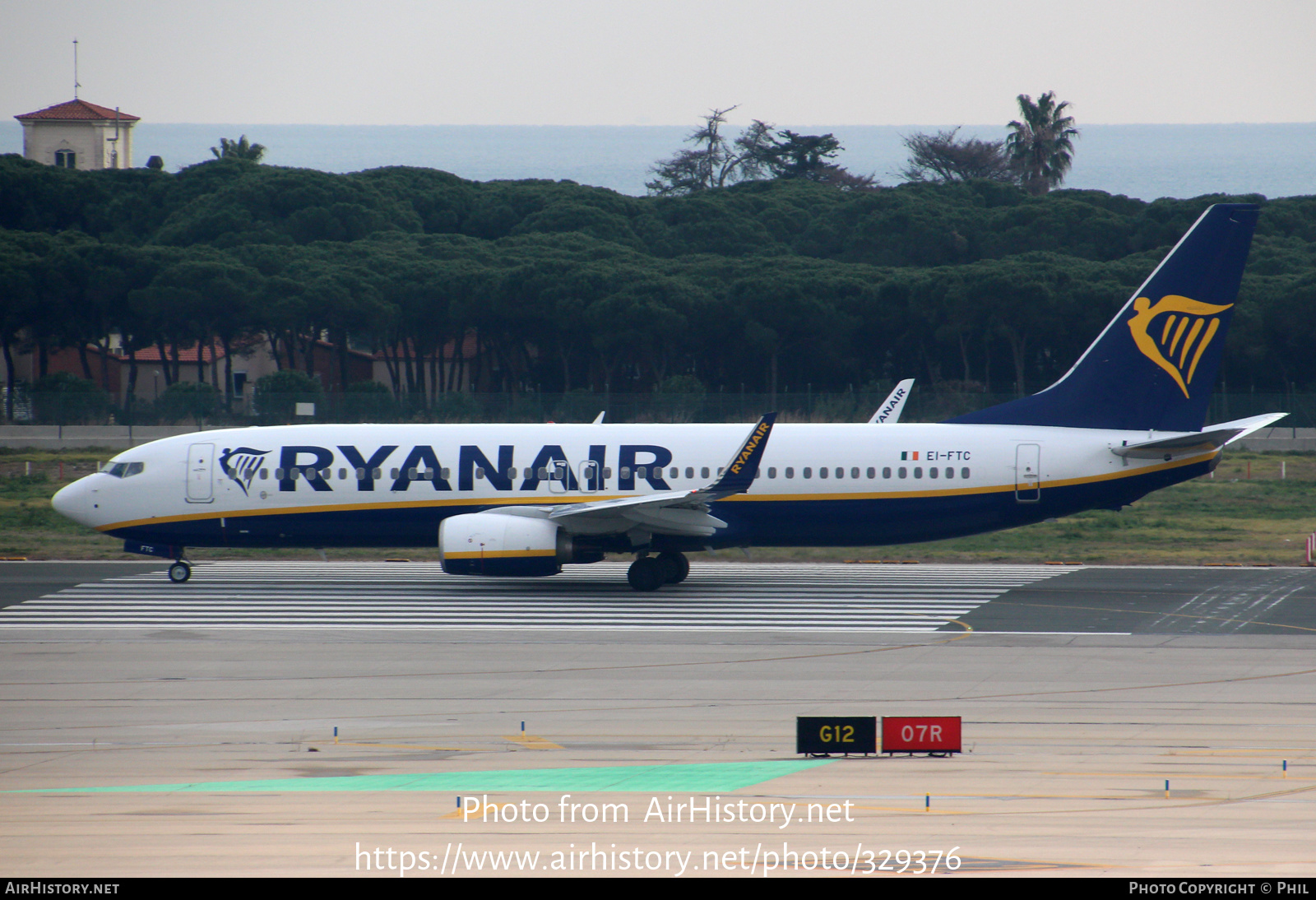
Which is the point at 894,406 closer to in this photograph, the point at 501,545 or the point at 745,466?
the point at 745,466

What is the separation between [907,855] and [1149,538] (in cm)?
2931

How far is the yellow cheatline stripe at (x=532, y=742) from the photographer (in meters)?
14.5

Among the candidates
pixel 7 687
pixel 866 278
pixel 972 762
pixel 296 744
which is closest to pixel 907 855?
pixel 972 762

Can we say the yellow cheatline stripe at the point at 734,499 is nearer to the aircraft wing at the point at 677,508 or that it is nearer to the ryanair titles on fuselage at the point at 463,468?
the ryanair titles on fuselage at the point at 463,468

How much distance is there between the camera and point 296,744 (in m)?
14.7

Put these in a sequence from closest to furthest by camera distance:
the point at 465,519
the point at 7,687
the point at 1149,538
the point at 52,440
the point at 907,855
Result: the point at 907,855 < the point at 7,687 < the point at 465,519 < the point at 1149,538 < the point at 52,440

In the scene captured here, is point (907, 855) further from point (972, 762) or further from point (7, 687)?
point (7, 687)

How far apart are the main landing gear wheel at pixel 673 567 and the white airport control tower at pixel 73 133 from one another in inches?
4909

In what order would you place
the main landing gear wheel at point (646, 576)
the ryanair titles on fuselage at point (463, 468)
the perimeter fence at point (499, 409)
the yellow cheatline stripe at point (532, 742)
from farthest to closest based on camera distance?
the perimeter fence at point (499, 409) → the ryanair titles on fuselage at point (463, 468) → the main landing gear wheel at point (646, 576) → the yellow cheatline stripe at point (532, 742)

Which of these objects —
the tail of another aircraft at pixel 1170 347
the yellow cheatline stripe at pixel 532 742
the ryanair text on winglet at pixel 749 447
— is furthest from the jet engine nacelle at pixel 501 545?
the yellow cheatline stripe at pixel 532 742

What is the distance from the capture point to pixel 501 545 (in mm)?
26562

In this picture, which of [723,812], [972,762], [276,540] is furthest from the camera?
[276,540]

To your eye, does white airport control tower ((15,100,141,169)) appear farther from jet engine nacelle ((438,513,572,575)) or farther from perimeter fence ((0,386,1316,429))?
jet engine nacelle ((438,513,572,575))

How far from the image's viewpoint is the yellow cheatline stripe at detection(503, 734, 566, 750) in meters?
14.5
